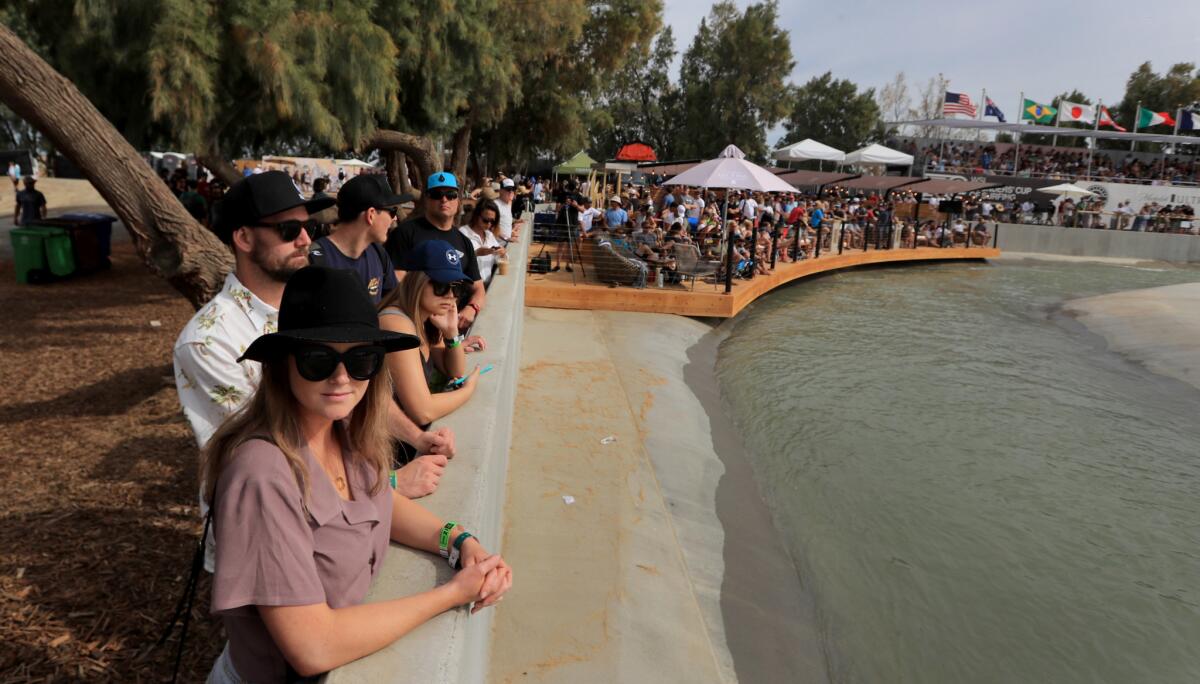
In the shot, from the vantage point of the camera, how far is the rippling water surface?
16.7 ft

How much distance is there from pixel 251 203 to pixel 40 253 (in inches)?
446

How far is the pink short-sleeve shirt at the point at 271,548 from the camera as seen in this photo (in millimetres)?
1577

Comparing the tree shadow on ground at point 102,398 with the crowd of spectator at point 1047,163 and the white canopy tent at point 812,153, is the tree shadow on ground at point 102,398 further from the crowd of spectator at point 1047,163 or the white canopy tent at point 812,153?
the crowd of spectator at point 1047,163

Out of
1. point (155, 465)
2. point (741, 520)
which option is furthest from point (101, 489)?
point (741, 520)

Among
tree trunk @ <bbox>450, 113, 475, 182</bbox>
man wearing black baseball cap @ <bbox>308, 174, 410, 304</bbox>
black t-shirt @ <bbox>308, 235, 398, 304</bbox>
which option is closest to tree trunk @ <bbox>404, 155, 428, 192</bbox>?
tree trunk @ <bbox>450, 113, 475, 182</bbox>

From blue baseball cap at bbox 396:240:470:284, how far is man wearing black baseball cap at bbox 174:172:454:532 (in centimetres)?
57

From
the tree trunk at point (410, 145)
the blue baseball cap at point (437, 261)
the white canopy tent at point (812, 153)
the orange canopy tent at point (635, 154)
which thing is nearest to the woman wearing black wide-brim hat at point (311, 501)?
the blue baseball cap at point (437, 261)

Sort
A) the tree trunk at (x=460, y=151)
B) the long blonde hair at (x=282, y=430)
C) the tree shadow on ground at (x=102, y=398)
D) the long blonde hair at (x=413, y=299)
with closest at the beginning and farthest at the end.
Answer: the long blonde hair at (x=282, y=430)
the long blonde hair at (x=413, y=299)
the tree shadow on ground at (x=102, y=398)
the tree trunk at (x=460, y=151)

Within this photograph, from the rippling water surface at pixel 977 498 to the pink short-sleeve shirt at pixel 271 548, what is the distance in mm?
3827

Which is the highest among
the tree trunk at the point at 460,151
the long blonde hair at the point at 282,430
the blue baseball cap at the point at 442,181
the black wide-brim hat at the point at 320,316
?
the tree trunk at the point at 460,151

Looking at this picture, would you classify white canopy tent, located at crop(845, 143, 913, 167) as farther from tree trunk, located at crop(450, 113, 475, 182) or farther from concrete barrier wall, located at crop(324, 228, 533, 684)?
concrete barrier wall, located at crop(324, 228, 533, 684)

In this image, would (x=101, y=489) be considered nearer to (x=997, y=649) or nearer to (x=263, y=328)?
(x=263, y=328)

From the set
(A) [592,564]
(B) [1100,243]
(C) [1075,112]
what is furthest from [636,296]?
(C) [1075,112]

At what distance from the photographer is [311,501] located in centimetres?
176
